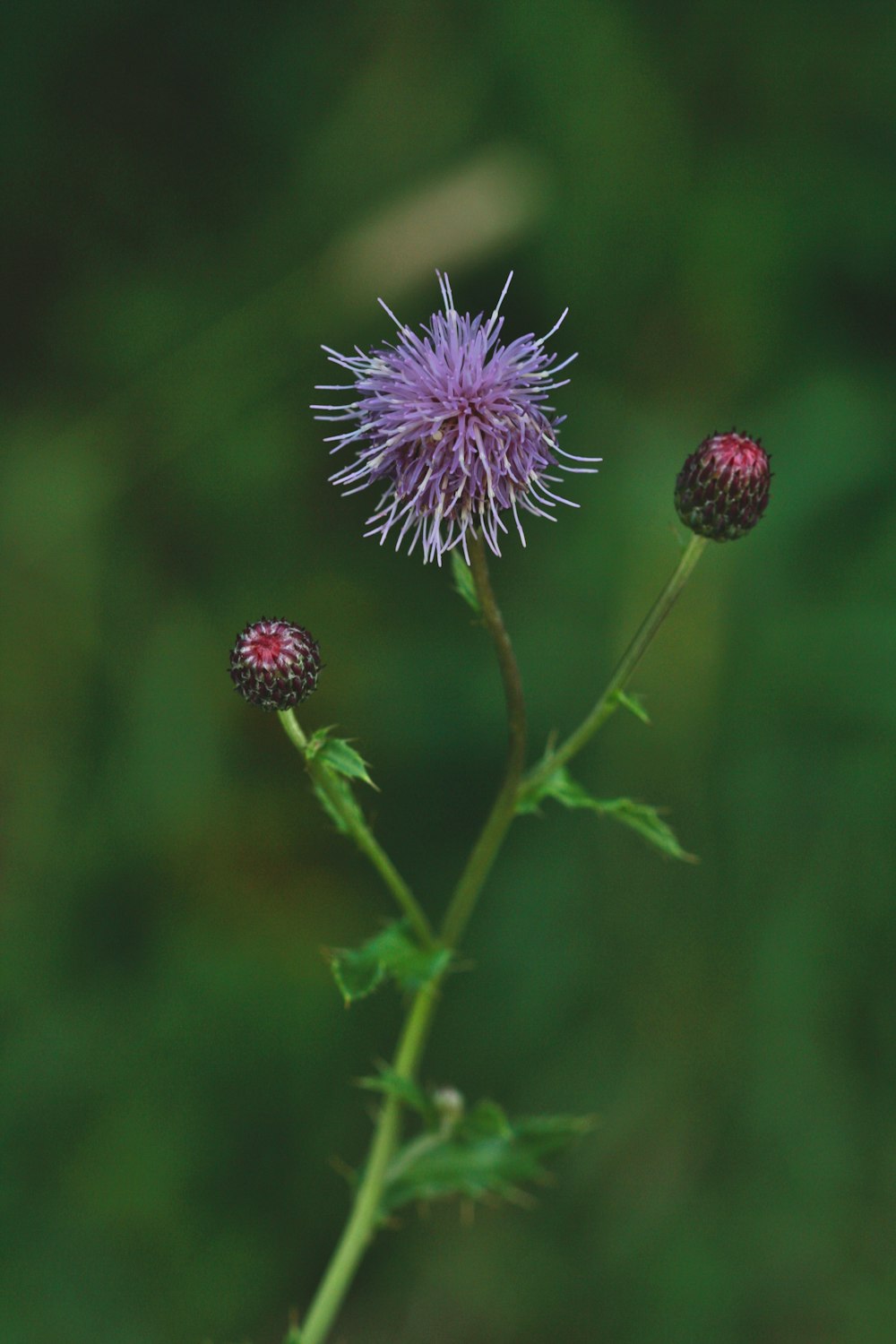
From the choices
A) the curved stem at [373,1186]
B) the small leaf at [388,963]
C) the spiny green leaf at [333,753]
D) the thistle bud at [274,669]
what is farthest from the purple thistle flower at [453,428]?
the curved stem at [373,1186]

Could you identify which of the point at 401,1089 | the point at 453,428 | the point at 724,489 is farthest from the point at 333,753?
the point at 724,489

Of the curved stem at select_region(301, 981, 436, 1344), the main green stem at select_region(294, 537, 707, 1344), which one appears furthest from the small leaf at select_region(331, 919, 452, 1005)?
the curved stem at select_region(301, 981, 436, 1344)

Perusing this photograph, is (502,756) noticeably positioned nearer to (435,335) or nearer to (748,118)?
(435,335)

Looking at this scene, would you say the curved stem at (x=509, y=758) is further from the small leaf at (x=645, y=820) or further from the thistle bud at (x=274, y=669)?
the thistle bud at (x=274, y=669)

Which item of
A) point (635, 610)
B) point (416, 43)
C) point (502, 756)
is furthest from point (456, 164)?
point (502, 756)

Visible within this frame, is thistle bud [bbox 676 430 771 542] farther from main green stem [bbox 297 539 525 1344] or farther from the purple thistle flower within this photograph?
main green stem [bbox 297 539 525 1344]

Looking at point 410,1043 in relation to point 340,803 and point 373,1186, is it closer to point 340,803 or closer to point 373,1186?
point 373,1186
